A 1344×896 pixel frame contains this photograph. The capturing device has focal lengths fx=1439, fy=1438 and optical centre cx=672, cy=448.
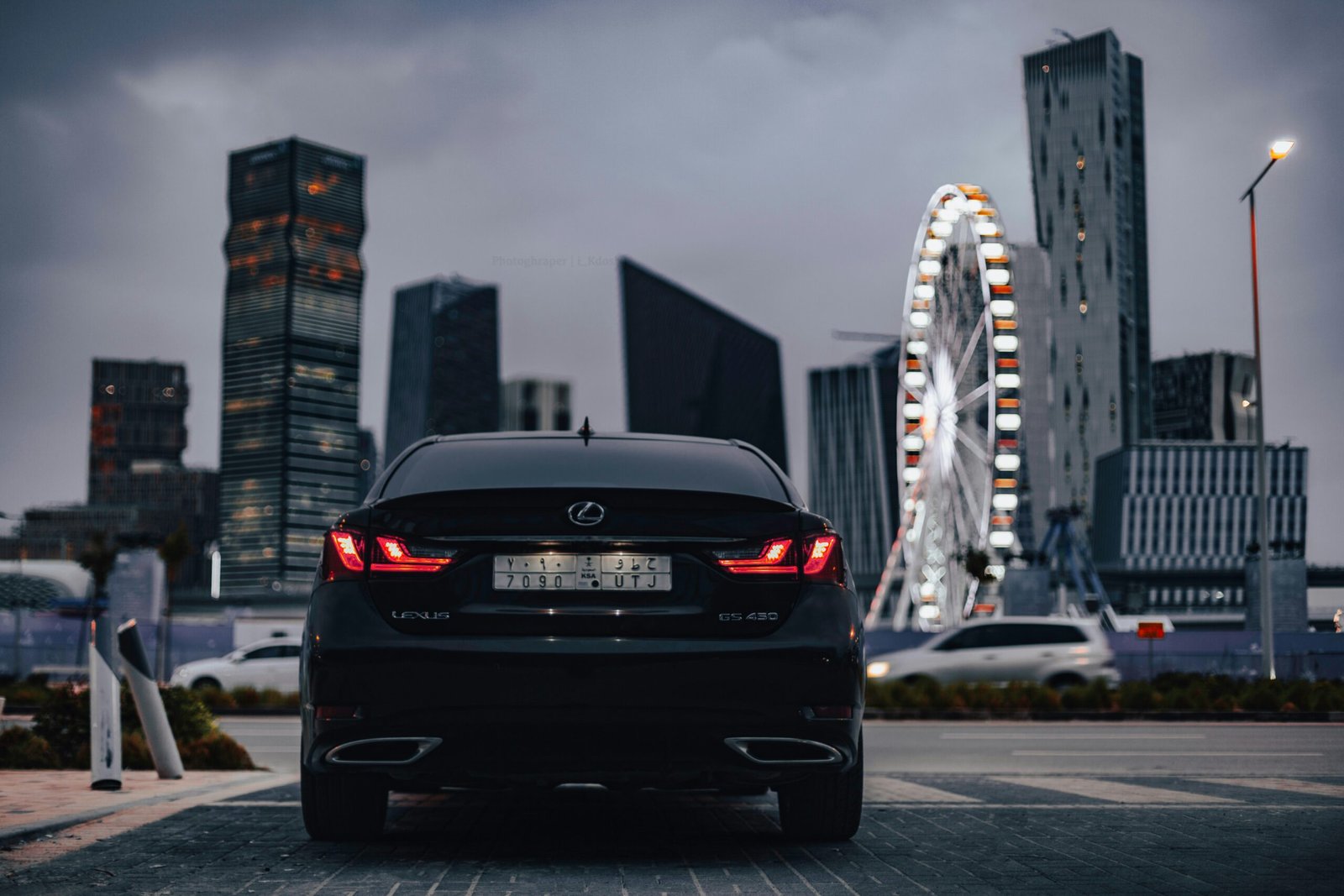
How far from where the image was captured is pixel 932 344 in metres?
38.2

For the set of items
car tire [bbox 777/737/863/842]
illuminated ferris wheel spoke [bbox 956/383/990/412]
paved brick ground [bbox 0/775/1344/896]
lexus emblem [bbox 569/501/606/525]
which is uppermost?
illuminated ferris wheel spoke [bbox 956/383/990/412]

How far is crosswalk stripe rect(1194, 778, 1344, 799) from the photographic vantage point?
8677 mm

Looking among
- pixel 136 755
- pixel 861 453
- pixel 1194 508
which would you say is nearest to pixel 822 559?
pixel 136 755

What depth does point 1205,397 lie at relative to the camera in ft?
607

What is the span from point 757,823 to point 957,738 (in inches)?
427

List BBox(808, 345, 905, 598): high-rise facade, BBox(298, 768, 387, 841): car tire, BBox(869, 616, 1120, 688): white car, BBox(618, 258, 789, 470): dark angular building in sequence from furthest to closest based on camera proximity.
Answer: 1. BBox(808, 345, 905, 598): high-rise facade
2. BBox(618, 258, 789, 470): dark angular building
3. BBox(869, 616, 1120, 688): white car
4. BBox(298, 768, 387, 841): car tire

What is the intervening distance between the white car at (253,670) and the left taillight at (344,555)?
20.9 m

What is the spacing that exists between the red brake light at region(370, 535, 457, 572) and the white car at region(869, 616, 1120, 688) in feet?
61.6

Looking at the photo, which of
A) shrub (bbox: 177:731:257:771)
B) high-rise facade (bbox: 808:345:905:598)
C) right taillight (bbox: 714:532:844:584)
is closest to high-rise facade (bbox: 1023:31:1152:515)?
high-rise facade (bbox: 808:345:905:598)

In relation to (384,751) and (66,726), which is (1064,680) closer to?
(66,726)

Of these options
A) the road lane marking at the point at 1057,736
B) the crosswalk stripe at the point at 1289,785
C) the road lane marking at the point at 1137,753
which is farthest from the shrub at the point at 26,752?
the road lane marking at the point at 1057,736

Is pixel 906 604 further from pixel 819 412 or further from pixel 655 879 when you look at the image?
pixel 819 412

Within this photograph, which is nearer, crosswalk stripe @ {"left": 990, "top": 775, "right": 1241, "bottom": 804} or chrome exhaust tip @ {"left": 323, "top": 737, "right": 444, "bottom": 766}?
chrome exhaust tip @ {"left": 323, "top": 737, "right": 444, "bottom": 766}

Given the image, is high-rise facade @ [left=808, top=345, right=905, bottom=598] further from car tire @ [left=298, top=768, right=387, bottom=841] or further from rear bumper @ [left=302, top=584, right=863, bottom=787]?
rear bumper @ [left=302, top=584, right=863, bottom=787]
